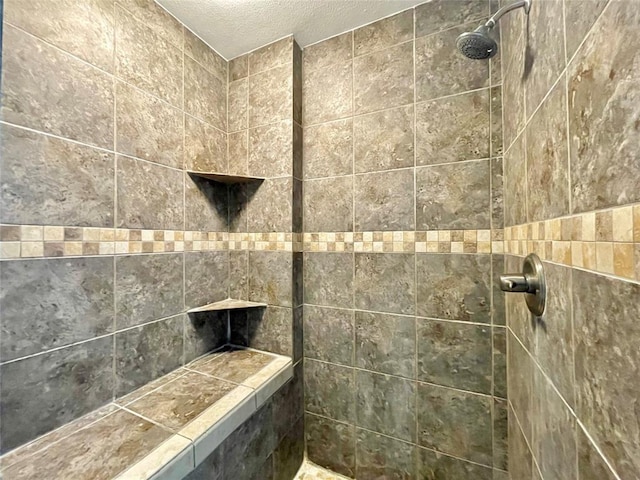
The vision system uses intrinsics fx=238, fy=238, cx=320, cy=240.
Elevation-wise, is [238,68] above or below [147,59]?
above

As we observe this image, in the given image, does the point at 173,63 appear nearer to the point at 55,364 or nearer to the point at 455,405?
the point at 55,364

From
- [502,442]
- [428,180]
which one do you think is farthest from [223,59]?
[502,442]

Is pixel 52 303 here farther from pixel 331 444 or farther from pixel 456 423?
pixel 456 423

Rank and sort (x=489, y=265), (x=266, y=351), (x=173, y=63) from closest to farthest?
(x=489, y=265)
(x=173, y=63)
(x=266, y=351)

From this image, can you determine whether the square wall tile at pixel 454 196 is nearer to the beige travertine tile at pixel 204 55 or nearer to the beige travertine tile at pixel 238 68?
the beige travertine tile at pixel 238 68

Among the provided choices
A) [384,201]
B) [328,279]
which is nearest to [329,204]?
[384,201]

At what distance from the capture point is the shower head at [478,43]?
724 mm

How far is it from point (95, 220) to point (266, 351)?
0.95 meters

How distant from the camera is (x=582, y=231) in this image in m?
0.41

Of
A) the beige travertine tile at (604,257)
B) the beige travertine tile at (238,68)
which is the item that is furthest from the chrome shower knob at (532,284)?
the beige travertine tile at (238,68)

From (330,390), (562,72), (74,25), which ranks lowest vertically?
(330,390)

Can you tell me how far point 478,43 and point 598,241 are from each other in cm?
74

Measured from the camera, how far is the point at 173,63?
1.13 metres

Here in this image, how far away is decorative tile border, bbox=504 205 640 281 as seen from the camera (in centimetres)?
30
